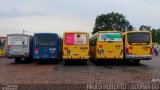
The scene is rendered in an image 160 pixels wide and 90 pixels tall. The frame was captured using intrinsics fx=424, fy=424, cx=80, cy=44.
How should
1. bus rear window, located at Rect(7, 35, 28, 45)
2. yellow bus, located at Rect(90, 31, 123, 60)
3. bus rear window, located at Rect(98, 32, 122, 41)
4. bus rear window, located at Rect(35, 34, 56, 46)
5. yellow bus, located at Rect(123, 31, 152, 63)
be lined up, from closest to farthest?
yellow bus, located at Rect(90, 31, 123, 60) → bus rear window, located at Rect(98, 32, 122, 41) → yellow bus, located at Rect(123, 31, 152, 63) → bus rear window, located at Rect(35, 34, 56, 46) → bus rear window, located at Rect(7, 35, 28, 45)

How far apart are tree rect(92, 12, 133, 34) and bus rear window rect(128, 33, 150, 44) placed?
253 ft

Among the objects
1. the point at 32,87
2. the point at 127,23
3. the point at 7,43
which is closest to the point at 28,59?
the point at 7,43

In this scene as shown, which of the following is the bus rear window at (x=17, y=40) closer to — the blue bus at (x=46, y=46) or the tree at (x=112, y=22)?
the blue bus at (x=46, y=46)

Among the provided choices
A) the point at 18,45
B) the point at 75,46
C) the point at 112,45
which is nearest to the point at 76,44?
the point at 75,46

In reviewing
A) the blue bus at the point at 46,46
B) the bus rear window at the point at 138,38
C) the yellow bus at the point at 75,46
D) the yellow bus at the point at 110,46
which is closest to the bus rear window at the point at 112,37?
the yellow bus at the point at 110,46

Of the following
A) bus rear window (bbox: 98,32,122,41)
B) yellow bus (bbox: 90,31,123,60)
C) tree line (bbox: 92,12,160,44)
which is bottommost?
yellow bus (bbox: 90,31,123,60)

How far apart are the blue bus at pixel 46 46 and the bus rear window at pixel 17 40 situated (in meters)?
2.27

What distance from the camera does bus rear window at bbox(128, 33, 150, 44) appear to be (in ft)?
107

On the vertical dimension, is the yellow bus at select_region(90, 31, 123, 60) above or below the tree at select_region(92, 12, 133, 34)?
below

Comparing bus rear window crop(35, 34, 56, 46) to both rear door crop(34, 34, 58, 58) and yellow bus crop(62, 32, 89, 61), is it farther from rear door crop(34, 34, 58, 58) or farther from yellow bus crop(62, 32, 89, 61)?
yellow bus crop(62, 32, 89, 61)

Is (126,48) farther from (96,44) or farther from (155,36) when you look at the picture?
(155,36)

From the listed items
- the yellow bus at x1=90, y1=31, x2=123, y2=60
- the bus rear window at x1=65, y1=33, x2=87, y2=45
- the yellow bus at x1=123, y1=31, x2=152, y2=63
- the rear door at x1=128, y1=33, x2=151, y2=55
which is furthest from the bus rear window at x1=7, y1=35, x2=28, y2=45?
the rear door at x1=128, y1=33, x2=151, y2=55

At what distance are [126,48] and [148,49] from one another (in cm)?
169

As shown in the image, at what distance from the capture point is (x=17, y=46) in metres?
36.4
